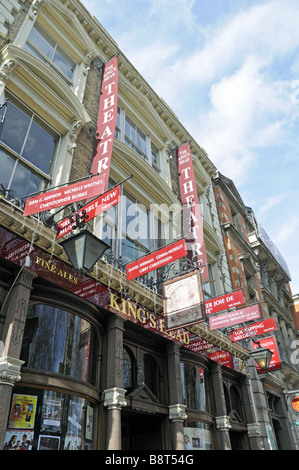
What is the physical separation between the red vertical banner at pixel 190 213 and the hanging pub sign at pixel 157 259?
128 inches

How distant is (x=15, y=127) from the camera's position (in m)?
8.98

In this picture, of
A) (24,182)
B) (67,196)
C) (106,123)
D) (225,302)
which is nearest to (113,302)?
(67,196)

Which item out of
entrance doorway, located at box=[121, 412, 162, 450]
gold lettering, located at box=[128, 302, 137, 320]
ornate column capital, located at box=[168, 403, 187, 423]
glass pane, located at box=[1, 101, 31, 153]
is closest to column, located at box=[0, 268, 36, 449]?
gold lettering, located at box=[128, 302, 137, 320]

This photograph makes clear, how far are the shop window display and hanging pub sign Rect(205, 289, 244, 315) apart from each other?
5.03m

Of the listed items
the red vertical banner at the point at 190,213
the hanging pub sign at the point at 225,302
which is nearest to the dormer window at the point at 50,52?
the red vertical banner at the point at 190,213

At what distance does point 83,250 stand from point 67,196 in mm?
1434

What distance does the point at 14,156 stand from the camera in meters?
8.52

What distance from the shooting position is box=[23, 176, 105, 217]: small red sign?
251 inches

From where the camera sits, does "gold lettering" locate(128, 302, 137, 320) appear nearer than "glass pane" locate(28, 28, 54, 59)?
Yes

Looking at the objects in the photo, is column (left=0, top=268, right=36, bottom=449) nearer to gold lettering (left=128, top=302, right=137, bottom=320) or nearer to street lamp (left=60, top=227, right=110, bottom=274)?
street lamp (left=60, top=227, right=110, bottom=274)

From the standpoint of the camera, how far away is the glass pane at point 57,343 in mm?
6562

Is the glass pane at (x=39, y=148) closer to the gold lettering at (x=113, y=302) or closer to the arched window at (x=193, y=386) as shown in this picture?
the gold lettering at (x=113, y=302)

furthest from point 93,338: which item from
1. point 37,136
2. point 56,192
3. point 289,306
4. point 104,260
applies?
point 289,306

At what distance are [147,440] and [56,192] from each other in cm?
685
